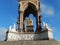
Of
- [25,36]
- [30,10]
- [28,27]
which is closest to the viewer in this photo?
[25,36]

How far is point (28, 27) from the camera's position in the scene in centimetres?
2967

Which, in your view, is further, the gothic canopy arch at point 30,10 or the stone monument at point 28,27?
the gothic canopy arch at point 30,10

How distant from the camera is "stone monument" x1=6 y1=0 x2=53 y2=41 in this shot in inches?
983

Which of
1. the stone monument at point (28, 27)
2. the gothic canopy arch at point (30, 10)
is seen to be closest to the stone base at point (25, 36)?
the stone monument at point (28, 27)

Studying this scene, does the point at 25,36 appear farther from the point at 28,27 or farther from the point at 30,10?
the point at 30,10

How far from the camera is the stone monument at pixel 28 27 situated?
983 inches

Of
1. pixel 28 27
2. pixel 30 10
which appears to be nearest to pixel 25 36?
pixel 28 27

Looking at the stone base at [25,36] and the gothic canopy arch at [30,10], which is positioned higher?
the gothic canopy arch at [30,10]

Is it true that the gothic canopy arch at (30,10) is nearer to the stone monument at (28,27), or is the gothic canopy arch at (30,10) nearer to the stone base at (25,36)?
the stone monument at (28,27)

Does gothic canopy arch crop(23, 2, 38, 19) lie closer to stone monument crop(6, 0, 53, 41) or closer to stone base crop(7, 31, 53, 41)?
stone monument crop(6, 0, 53, 41)

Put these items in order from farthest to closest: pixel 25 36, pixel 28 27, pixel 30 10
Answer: pixel 30 10 → pixel 28 27 → pixel 25 36

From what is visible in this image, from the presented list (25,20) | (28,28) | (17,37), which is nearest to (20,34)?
(17,37)

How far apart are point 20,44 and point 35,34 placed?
691cm

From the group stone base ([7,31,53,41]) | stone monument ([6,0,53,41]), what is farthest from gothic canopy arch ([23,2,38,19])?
stone base ([7,31,53,41])
